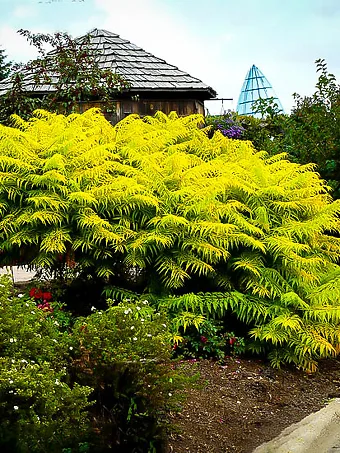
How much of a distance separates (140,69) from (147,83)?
77 cm

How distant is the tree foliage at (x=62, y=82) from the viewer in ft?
33.0

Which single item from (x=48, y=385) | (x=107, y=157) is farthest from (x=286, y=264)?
(x=48, y=385)

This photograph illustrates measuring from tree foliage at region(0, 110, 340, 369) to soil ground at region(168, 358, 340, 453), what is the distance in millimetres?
221

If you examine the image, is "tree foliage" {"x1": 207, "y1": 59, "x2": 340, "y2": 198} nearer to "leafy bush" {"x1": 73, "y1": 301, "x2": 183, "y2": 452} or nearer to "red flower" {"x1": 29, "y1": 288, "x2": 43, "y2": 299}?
"red flower" {"x1": 29, "y1": 288, "x2": 43, "y2": 299}

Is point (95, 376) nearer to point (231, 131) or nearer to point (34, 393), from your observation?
point (34, 393)

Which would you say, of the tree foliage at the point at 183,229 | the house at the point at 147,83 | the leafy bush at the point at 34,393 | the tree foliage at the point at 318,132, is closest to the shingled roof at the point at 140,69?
the house at the point at 147,83

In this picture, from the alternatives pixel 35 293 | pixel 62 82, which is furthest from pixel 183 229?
pixel 62 82

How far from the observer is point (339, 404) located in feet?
13.6

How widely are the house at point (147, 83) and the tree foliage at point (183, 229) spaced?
6.76m

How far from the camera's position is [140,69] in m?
13.6


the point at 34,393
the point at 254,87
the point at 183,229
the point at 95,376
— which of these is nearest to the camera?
the point at 34,393

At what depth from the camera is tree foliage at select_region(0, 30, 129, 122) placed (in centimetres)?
1005

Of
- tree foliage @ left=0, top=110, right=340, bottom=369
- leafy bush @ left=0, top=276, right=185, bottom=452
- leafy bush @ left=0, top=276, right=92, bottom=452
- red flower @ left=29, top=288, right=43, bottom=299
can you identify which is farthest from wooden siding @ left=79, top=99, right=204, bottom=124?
leafy bush @ left=0, top=276, right=92, bottom=452

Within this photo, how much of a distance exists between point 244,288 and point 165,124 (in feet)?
7.68
